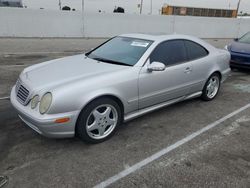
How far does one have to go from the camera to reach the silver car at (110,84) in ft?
9.48

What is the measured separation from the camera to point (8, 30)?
16.1m

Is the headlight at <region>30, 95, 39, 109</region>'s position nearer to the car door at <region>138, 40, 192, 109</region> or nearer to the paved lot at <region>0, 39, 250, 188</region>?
the paved lot at <region>0, 39, 250, 188</region>

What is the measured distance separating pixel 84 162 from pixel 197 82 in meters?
2.71

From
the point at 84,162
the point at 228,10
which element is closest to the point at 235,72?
the point at 84,162

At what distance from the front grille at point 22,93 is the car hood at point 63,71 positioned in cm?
10

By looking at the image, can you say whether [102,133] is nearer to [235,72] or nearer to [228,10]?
[235,72]

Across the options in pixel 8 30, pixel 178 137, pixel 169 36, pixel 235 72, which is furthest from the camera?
pixel 8 30

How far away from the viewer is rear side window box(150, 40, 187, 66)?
3.79 meters

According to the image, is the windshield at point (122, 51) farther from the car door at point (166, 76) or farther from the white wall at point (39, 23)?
the white wall at point (39, 23)

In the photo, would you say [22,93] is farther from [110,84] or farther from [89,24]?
[89,24]

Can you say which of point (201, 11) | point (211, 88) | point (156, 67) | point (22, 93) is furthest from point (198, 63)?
point (201, 11)

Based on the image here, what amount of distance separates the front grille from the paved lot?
1.95 ft

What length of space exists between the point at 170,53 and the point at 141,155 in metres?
1.86

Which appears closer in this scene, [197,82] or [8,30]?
[197,82]
